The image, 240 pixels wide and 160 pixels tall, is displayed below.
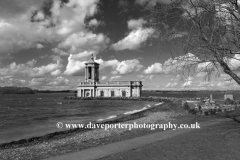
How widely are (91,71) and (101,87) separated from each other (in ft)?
28.5

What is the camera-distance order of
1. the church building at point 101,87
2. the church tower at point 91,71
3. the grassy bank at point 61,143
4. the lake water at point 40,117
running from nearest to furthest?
1. the grassy bank at point 61,143
2. the lake water at point 40,117
3. the church building at point 101,87
4. the church tower at point 91,71

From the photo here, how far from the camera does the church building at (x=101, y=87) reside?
84375mm

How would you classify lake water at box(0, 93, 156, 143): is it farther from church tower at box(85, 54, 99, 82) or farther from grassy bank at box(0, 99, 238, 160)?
church tower at box(85, 54, 99, 82)

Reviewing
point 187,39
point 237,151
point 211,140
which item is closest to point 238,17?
point 187,39

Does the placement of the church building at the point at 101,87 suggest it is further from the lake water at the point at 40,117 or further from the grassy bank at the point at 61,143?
the grassy bank at the point at 61,143

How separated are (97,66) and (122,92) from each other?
52.7ft

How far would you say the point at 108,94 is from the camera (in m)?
88.3

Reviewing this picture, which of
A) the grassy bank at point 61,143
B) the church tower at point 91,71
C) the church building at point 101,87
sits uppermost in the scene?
the church tower at point 91,71

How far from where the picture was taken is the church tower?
8816 centimetres

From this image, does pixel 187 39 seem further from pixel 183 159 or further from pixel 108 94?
pixel 108 94

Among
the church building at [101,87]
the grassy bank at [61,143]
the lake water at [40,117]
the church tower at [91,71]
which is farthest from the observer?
the church tower at [91,71]

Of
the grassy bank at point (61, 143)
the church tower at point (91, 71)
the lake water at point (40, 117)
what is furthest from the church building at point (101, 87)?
the grassy bank at point (61, 143)

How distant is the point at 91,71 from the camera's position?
9075cm

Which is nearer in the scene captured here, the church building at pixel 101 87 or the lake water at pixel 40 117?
the lake water at pixel 40 117
